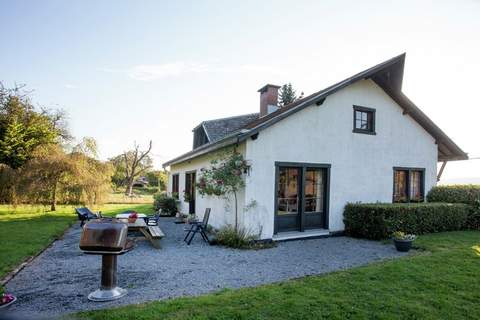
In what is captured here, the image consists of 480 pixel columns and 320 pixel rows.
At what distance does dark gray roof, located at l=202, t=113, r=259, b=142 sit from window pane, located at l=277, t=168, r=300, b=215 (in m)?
5.93

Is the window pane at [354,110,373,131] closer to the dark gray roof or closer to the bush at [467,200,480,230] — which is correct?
the bush at [467,200,480,230]

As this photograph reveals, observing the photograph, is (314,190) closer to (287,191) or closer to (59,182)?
(287,191)

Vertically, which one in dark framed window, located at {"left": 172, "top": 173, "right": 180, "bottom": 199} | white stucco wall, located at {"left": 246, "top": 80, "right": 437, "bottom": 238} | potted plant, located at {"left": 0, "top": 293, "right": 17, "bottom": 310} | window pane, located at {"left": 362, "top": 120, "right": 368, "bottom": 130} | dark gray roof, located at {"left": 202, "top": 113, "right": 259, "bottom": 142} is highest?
dark gray roof, located at {"left": 202, "top": 113, "right": 259, "bottom": 142}

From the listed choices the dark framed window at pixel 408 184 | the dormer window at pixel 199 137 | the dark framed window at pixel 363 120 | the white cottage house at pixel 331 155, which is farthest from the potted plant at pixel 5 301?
the dormer window at pixel 199 137

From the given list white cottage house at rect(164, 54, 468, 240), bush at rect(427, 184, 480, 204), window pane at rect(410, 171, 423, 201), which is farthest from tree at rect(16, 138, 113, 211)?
bush at rect(427, 184, 480, 204)

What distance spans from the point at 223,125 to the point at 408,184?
9374 millimetres

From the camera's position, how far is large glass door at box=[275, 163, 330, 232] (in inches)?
→ 357

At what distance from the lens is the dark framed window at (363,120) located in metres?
10.5

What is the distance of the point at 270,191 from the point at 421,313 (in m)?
5.09

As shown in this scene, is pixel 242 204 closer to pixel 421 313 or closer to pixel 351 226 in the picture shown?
pixel 351 226

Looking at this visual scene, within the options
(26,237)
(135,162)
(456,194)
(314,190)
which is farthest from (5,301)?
(135,162)

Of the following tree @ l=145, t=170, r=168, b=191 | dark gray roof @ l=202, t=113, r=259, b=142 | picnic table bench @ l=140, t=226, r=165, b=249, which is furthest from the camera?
tree @ l=145, t=170, r=168, b=191

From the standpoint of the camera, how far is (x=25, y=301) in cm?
436

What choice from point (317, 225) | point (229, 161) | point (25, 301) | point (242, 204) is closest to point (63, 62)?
point (229, 161)
